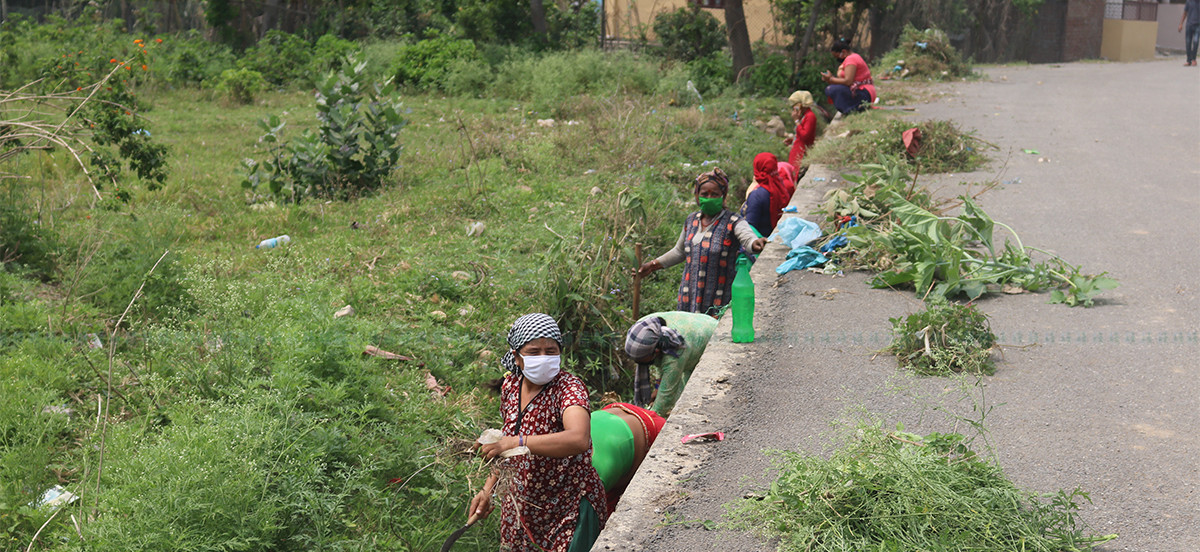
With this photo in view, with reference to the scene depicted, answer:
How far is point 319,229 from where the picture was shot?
25.1ft

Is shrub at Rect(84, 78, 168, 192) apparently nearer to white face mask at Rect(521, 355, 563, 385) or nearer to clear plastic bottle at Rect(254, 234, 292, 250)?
clear plastic bottle at Rect(254, 234, 292, 250)

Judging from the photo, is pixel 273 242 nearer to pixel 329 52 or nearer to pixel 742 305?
pixel 742 305

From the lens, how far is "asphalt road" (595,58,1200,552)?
331cm

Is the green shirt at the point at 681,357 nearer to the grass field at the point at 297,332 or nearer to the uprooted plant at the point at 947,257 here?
the grass field at the point at 297,332

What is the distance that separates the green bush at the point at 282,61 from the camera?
53.4ft

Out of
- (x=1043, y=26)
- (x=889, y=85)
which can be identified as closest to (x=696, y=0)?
(x=889, y=85)

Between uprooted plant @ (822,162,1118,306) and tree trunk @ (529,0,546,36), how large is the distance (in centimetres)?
1263

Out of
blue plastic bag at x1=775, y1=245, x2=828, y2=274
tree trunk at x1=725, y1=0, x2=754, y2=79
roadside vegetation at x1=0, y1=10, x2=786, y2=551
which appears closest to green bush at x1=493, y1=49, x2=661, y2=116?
tree trunk at x1=725, y1=0, x2=754, y2=79

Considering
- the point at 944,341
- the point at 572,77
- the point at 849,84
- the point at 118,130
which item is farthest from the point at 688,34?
the point at 944,341

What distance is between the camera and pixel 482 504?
11.8 feet

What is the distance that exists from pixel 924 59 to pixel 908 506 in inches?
586

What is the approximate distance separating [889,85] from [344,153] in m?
9.53

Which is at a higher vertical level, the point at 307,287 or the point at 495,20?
the point at 495,20

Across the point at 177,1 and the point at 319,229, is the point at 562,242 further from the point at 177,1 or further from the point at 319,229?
the point at 177,1
